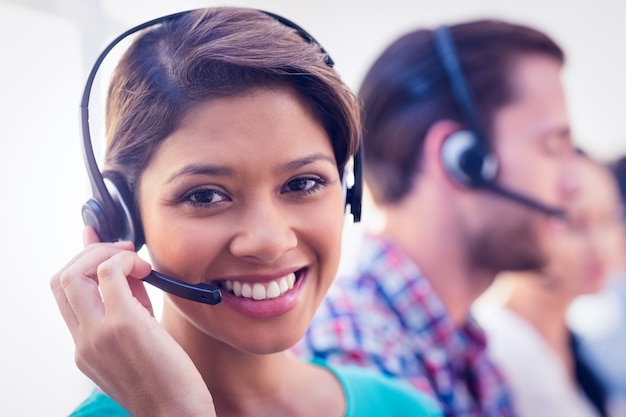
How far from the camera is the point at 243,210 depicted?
0.84 meters

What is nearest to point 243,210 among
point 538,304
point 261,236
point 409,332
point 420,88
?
point 261,236

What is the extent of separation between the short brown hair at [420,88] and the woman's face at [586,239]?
448 millimetres

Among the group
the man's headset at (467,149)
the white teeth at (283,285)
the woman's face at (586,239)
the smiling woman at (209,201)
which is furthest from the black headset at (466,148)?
the white teeth at (283,285)

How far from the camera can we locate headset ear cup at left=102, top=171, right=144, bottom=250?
87 centimetres

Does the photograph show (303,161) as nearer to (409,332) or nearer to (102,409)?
(102,409)

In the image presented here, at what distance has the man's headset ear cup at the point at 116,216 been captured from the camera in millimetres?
854

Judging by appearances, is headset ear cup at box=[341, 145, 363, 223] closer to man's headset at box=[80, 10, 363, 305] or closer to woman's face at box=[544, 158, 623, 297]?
man's headset at box=[80, 10, 363, 305]

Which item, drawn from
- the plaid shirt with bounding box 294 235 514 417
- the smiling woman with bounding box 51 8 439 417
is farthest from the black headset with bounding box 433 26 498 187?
the smiling woman with bounding box 51 8 439 417

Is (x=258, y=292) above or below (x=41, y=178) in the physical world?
below

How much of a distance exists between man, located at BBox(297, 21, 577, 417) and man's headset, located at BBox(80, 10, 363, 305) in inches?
33.6

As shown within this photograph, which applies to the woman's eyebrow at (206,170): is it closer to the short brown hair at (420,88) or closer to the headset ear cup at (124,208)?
the headset ear cup at (124,208)

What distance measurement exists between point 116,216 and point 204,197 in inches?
4.9

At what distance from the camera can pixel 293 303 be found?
89 cm

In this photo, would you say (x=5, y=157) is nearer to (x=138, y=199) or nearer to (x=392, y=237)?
→ (x=138, y=199)
